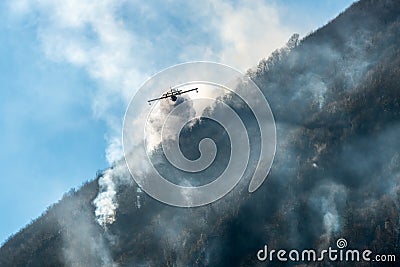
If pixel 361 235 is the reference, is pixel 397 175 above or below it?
above

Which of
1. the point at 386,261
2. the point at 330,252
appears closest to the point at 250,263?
the point at 330,252

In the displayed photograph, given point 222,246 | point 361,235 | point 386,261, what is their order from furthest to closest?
1. point 222,246
2. point 361,235
3. point 386,261

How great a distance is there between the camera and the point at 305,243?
18762 centimetres

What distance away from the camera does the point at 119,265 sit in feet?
646

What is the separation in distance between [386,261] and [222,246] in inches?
1814

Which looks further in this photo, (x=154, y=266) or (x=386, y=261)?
(x=154, y=266)

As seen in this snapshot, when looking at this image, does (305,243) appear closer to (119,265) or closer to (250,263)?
(250,263)

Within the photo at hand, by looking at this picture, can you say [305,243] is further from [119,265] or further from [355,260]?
[119,265]

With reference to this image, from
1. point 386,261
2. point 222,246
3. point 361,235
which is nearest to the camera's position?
point 386,261

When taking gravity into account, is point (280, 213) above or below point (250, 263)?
above

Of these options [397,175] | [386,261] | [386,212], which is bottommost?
[386,261]

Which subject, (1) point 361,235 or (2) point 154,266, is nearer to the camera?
(1) point 361,235

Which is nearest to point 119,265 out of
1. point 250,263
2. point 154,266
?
point 154,266

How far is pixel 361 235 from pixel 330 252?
945 centimetres
